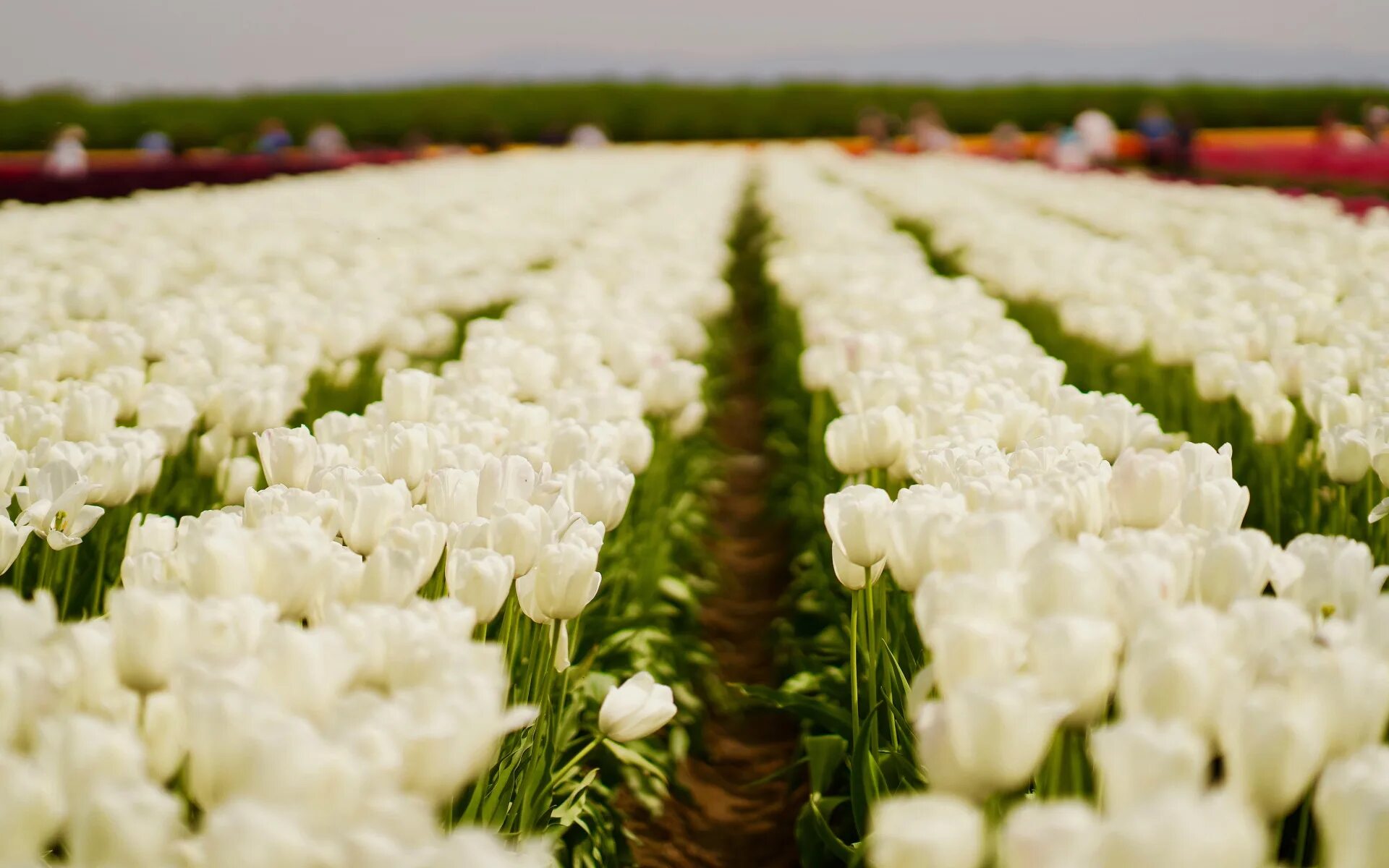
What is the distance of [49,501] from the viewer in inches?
92.0

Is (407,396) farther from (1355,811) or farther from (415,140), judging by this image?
(415,140)

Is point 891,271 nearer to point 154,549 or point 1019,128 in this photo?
point 154,549

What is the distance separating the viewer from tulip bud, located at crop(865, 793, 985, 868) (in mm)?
1226

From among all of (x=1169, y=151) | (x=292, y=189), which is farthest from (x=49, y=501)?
(x=1169, y=151)

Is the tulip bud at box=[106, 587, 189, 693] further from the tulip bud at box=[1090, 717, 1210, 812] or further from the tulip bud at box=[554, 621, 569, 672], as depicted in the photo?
the tulip bud at box=[1090, 717, 1210, 812]

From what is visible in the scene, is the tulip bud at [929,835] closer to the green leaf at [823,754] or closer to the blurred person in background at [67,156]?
the green leaf at [823,754]

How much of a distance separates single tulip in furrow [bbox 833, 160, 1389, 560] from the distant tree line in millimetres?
41360

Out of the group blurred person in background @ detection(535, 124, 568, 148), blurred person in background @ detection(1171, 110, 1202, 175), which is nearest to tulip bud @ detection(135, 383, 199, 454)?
blurred person in background @ detection(1171, 110, 1202, 175)

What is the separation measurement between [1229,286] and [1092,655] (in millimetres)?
4422

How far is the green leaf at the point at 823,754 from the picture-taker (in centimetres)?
246

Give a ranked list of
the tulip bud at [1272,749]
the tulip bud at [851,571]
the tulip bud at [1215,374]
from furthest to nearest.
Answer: the tulip bud at [1215,374], the tulip bud at [851,571], the tulip bud at [1272,749]

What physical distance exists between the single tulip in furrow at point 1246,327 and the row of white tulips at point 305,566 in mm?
1610

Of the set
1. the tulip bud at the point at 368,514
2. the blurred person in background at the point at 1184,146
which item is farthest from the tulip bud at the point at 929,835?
the blurred person in background at the point at 1184,146

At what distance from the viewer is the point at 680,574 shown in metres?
4.88
